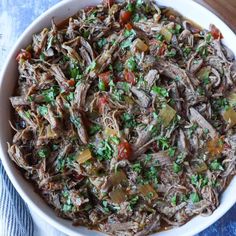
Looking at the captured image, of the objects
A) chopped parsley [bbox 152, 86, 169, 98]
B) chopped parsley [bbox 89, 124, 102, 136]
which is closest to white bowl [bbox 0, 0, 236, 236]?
→ chopped parsley [bbox 89, 124, 102, 136]

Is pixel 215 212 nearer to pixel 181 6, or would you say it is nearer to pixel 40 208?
pixel 40 208

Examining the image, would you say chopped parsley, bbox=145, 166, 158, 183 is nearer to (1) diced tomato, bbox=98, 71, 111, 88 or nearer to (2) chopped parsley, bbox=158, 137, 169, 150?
(2) chopped parsley, bbox=158, 137, 169, 150

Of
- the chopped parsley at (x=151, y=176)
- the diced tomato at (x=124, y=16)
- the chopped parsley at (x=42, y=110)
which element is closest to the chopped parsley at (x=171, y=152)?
the chopped parsley at (x=151, y=176)

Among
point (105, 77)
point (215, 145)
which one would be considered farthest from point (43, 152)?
point (215, 145)

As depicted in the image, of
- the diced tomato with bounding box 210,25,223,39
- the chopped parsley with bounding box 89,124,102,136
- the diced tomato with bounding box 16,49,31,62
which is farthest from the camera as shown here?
the diced tomato with bounding box 210,25,223,39

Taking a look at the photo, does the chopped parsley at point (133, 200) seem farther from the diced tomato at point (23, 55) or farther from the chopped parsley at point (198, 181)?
the diced tomato at point (23, 55)

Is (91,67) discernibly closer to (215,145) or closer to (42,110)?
(42,110)
